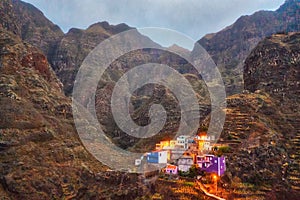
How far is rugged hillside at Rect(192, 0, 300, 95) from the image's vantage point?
6752 inches

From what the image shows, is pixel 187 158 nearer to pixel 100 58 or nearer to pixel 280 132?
pixel 280 132

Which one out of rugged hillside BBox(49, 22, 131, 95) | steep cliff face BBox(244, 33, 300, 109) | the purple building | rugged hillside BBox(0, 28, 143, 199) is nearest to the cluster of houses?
the purple building

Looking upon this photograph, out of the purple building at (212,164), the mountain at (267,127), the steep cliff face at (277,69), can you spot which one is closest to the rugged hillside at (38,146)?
the purple building at (212,164)

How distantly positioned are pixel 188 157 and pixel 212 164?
3.99m

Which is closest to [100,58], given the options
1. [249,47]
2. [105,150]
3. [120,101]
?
[120,101]

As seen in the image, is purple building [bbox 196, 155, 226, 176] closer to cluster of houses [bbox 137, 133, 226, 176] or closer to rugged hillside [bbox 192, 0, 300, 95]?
cluster of houses [bbox 137, 133, 226, 176]

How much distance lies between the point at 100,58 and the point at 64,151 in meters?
110

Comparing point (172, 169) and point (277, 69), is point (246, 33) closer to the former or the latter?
point (277, 69)

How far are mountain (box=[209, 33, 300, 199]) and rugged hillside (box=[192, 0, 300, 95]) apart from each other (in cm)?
8309

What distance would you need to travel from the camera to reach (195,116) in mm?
92312

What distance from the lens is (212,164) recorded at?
43250 mm

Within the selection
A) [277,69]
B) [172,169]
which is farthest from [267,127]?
[277,69]

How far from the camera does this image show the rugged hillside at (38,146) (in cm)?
5520

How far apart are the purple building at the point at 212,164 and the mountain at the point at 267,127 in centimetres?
143
